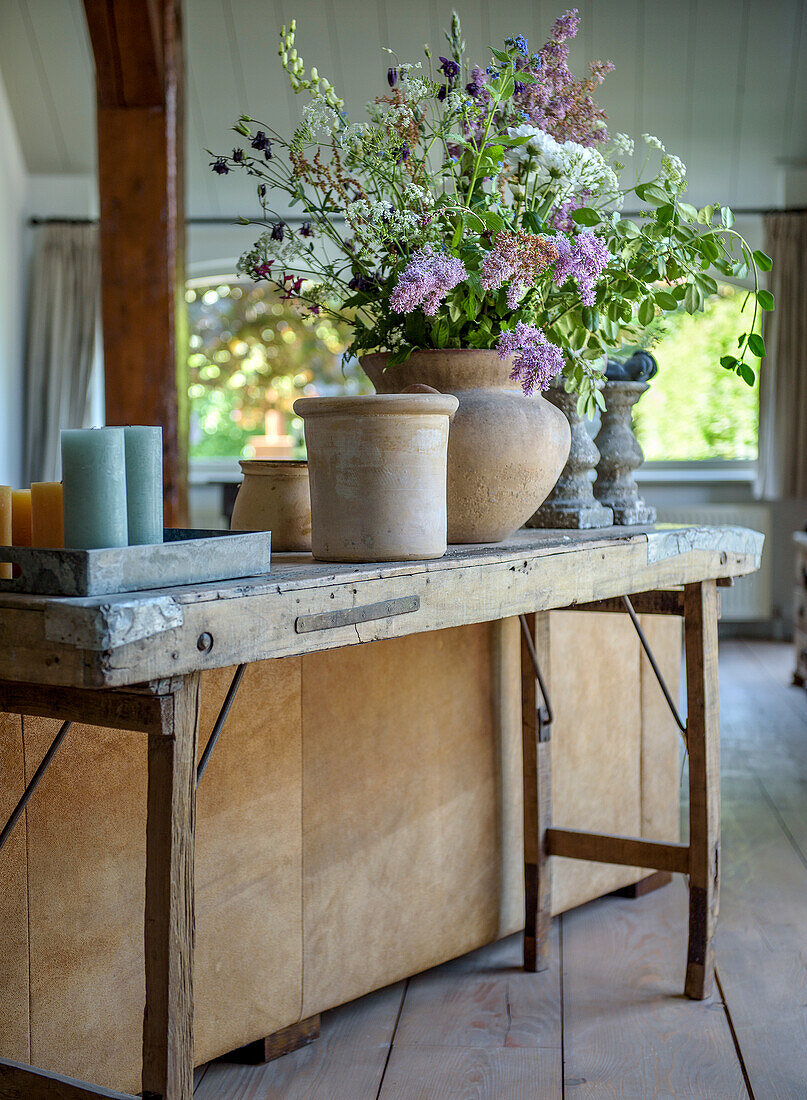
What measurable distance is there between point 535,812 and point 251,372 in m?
5.73

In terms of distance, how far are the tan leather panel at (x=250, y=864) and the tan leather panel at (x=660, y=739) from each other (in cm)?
96

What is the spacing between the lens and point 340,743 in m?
1.77

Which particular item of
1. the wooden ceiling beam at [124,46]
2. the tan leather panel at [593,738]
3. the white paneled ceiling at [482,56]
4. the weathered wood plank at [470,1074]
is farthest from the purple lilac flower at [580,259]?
the white paneled ceiling at [482,56]

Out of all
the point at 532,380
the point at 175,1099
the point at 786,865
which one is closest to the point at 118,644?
the point at 175,1099

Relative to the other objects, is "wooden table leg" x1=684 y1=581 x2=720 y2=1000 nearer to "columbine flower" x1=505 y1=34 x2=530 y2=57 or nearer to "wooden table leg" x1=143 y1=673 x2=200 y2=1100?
"columbine flower" x1=505 y1=34 x2=530 y2=57

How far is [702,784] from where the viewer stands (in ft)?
6.34

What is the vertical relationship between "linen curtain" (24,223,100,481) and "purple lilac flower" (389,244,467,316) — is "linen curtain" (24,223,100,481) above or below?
above

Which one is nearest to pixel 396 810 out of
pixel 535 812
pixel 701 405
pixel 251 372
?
pixel 535 812

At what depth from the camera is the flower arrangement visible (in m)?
1.43

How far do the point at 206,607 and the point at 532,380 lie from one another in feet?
2.09

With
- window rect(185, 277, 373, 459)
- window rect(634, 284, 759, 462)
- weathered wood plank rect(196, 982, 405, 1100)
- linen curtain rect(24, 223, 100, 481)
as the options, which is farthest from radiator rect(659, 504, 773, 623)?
weathered wood plank rect(196, 982, 405, 1100)

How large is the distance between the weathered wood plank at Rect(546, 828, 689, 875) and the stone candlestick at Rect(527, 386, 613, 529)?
585mm

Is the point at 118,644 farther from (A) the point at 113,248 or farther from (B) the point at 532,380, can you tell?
(A) the point at 113,248

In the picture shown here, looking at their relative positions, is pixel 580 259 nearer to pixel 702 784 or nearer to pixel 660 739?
pixel 702 784
